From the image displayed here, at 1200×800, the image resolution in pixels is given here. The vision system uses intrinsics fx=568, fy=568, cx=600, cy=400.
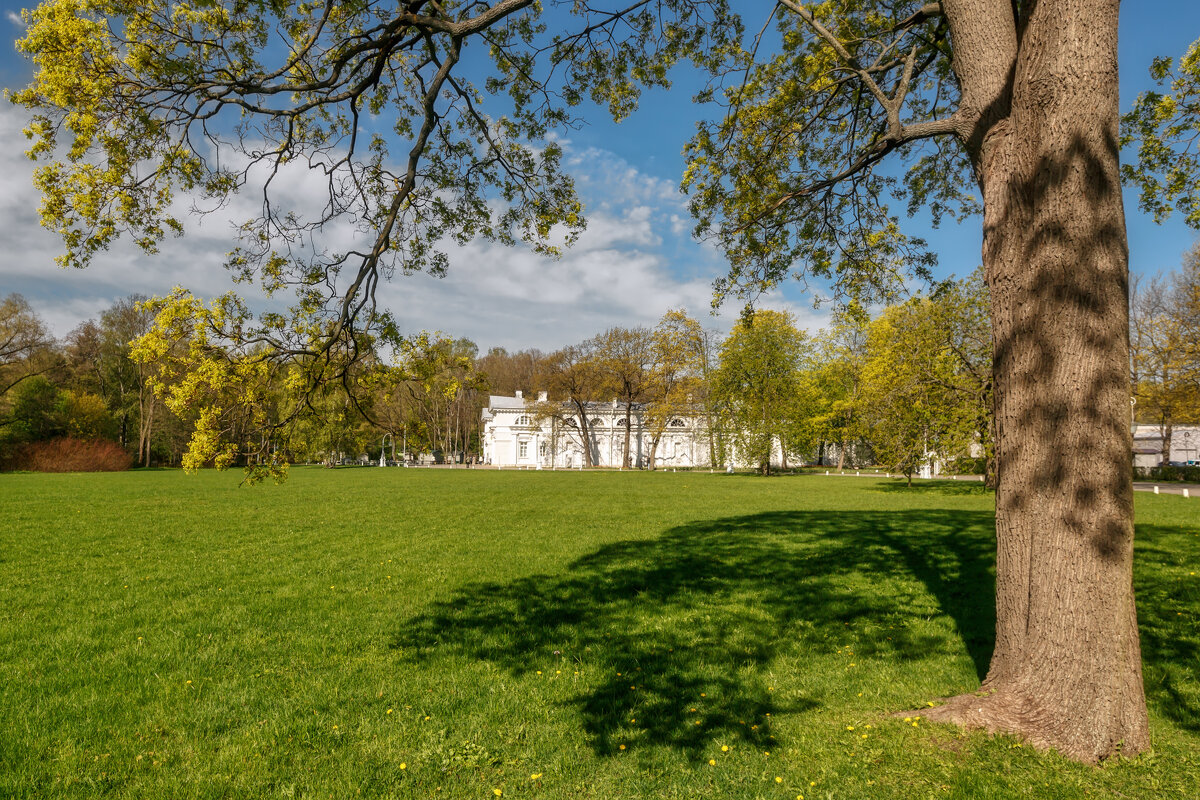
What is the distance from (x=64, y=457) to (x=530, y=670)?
5131 cm

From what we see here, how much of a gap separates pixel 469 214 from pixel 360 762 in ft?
18.6

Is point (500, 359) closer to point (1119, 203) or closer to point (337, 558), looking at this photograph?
point (337, 558)

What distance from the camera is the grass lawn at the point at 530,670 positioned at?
3.26 meters

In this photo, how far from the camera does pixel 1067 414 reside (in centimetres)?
333

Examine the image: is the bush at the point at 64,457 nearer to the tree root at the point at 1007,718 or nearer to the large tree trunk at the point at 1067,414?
the tree root at the point at 1007,718

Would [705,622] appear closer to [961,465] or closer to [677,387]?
[961,465]

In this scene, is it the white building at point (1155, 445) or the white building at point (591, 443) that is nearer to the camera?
the white building at point (1155, 445)

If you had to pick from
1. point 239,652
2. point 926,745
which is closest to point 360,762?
point 239,652

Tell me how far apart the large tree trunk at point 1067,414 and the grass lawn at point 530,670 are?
0.37 m

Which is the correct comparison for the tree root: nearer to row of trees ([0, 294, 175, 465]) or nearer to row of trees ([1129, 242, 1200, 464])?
row of trees ([1129, 242, 1200, 464])

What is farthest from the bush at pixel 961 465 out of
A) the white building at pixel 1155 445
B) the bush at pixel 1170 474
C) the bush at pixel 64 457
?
the bush at pixel 64 457

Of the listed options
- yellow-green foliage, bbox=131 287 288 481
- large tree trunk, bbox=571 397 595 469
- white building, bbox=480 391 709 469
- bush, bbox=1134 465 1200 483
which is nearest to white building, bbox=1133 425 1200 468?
bush, bbox=1134 465 1200 483

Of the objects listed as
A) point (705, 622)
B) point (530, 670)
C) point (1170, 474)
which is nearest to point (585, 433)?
point (1170, 474)

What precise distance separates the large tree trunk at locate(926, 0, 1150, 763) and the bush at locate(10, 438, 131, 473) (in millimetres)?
53752
